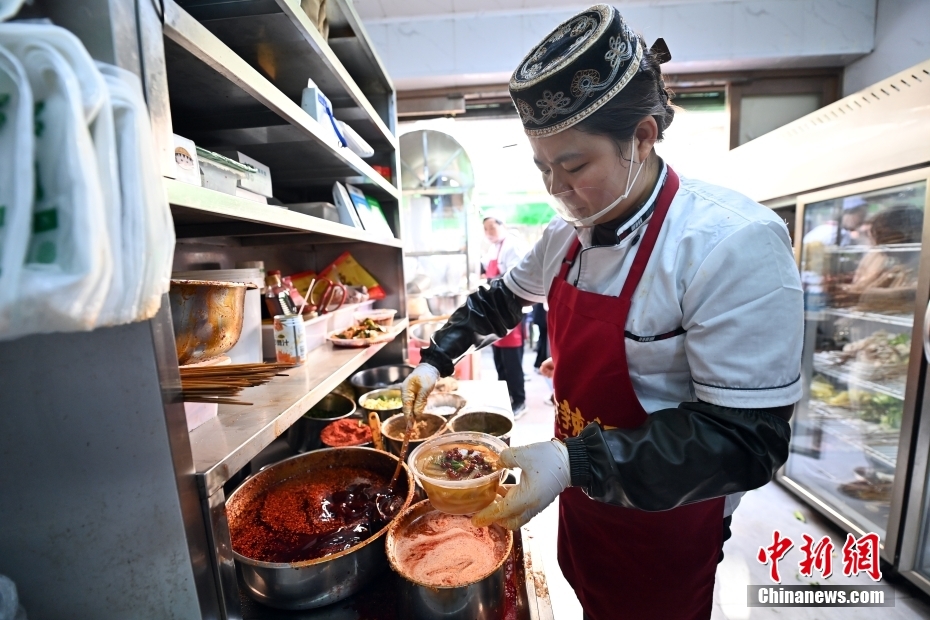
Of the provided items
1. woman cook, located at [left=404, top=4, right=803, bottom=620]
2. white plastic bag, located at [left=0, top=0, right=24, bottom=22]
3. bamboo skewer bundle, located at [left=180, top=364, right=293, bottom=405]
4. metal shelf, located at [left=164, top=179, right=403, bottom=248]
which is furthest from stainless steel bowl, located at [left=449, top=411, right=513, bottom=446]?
white plastic bag, located at [left=0, top=0, right=24, bottom=22]

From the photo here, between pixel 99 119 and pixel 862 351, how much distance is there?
3.68 metres

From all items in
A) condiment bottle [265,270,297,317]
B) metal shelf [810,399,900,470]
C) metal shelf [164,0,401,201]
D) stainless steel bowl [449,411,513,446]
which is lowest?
metal shelf [810,399,900,470]

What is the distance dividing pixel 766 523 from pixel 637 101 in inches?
117

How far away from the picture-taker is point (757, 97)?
10.6ft

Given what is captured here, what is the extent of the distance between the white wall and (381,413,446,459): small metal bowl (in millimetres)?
3852

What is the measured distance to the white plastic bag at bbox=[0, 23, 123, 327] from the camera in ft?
1.19

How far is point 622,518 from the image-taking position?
1.18 m

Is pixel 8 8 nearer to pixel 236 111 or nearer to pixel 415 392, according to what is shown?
pixel 236 111

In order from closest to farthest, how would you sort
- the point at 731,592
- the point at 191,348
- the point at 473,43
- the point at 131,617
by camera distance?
the point at 131,617, the point at 191,348, the point at 731,592, the point at 473,43

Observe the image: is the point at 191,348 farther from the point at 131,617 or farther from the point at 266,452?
the point at 266,452

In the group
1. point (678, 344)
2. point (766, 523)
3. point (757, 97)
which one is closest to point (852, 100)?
point (757, 97)

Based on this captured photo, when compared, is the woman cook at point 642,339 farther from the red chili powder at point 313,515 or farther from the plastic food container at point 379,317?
the plastic food container at point 379,317

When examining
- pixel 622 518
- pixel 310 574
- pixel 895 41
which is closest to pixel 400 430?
pixel 310 574

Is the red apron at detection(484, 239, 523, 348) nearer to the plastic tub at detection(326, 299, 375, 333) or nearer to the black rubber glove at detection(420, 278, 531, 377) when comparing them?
the plastic tub at detection(326, 299, 375, 333)
